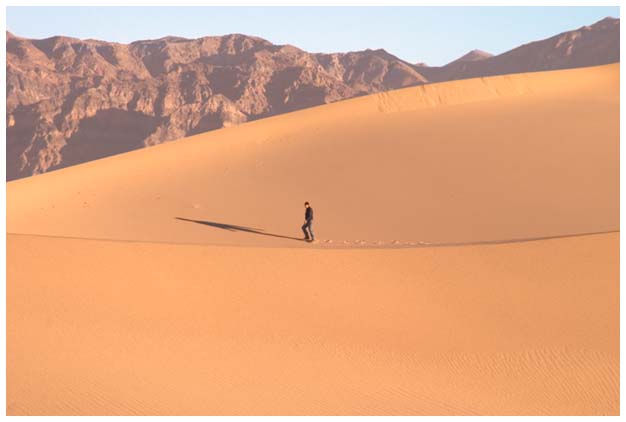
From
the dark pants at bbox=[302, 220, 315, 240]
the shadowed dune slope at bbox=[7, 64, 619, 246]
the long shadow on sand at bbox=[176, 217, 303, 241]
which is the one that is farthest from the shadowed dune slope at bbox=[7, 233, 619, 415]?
the long shadow on sand at bbox=[176, 217, 303, 241]

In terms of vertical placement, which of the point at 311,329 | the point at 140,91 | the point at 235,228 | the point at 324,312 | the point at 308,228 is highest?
the point at 140,91

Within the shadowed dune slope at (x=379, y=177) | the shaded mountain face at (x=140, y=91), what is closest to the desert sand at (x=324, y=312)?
the shadowed dune slope at (x=379, y=177)

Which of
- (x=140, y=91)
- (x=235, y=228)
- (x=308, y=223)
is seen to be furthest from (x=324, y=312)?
(x=140, y=91)

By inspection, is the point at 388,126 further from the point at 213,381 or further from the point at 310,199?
the point at 213,381

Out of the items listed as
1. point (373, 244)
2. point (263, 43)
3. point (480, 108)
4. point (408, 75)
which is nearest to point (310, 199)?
point (373, 244)

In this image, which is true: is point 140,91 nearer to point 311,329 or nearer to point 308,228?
point 308,228

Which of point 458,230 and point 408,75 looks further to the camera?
point 408,75
